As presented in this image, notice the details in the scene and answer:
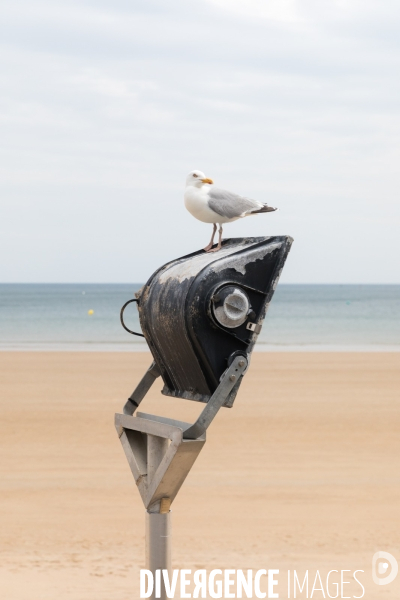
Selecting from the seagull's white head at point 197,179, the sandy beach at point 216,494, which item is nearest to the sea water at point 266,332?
the sandy beach at point 216,494

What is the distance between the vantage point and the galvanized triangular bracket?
2996 millimetres

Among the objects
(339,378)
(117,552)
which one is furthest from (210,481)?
(339,378)

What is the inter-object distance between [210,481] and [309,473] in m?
1.25

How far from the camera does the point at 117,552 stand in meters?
6.82

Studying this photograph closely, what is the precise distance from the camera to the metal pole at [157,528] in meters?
3.12

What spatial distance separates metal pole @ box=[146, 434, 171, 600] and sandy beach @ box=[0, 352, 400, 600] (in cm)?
286

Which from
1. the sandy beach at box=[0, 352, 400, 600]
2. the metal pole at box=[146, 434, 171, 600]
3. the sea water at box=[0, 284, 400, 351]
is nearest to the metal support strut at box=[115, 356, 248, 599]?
the metal pole at box=[146, 434, 171, 600]

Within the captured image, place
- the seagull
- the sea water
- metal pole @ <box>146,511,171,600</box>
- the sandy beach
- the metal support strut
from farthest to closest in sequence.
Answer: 1. the sea water
2. the sandy beach
3. the seagull
4. metal pole @ <box>146,511,171,600</box>
5. the metal support strut

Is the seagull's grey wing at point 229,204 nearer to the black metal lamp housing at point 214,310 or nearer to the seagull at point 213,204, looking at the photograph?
the seagull at point 213,204

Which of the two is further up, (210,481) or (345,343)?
(345,343)

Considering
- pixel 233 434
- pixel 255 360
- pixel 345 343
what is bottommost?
pixel 233 434

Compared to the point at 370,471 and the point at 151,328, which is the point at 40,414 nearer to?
the point at 370,471

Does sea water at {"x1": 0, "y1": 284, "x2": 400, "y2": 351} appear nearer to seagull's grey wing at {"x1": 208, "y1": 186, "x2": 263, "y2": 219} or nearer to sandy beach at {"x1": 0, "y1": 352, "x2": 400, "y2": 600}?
sandy beach at {"x1": 0, "y1": 352, "x2": 400, "y2": 600}

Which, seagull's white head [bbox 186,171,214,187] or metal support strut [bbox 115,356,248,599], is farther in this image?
seagull's white head [bbox 186,171,214,187]
